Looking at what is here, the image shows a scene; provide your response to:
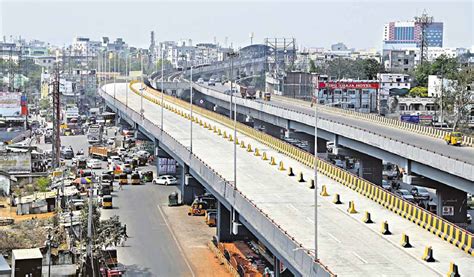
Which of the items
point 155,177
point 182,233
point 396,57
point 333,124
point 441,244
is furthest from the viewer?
point 396,57

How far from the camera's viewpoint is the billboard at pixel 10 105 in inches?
5197

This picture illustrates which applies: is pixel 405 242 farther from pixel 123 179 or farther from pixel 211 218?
pixel 123 179

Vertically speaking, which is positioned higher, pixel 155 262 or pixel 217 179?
pixel 217 179

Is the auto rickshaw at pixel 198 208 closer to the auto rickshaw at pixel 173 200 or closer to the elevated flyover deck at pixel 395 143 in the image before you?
the auto rickshaw at pixel 173 200

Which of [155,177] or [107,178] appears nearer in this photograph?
[107,178]

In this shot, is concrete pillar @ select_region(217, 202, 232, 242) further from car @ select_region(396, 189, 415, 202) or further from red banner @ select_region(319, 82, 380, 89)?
red banner @ select_region(319, 82, 380, 89)

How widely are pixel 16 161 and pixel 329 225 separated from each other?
4873 cm

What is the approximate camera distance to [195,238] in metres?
55.9

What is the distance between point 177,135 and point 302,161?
19.7 metres

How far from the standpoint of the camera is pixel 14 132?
4528 inches

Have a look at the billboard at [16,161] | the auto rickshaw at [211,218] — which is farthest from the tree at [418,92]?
the auto rickshaw at [211,218]

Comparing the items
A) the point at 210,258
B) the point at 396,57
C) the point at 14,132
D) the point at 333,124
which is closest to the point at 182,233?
the point at 210,258

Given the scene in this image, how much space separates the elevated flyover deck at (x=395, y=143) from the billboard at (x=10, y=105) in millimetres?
48409

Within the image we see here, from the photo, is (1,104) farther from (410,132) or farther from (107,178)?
(410,132)
